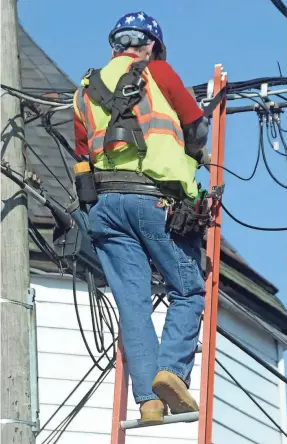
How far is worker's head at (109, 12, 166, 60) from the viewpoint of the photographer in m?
6.57

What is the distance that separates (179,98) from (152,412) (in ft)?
5.41

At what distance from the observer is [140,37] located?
21.6 ft

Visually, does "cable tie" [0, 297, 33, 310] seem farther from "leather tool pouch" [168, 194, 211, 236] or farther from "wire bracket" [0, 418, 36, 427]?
"leather tool pouch" [168, 194, 211, 236]

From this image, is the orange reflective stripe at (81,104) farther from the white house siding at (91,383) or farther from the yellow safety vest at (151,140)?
the white house siding at (91,383)

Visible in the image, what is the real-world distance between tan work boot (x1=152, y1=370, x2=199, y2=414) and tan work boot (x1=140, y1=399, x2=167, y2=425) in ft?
0.13

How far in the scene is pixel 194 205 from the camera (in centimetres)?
638

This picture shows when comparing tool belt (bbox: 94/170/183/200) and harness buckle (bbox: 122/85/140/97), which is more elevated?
harness buckle (bbox: 122/85/140/97)

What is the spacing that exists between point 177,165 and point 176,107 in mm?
324

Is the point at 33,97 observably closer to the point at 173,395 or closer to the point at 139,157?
the point at 139,157

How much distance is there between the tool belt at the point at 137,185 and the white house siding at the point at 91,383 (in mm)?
5008

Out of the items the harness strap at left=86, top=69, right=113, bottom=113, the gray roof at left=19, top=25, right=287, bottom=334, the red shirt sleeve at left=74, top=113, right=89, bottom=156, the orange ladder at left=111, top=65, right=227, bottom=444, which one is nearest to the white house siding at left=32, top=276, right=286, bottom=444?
the gray roof at left=19, top=25, right=287, bottom=334

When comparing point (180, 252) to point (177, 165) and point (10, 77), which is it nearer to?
point (177, 165)

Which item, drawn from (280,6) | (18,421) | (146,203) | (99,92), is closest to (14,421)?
(18,421)

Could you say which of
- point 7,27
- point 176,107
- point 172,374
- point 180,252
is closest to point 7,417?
point 172,374
